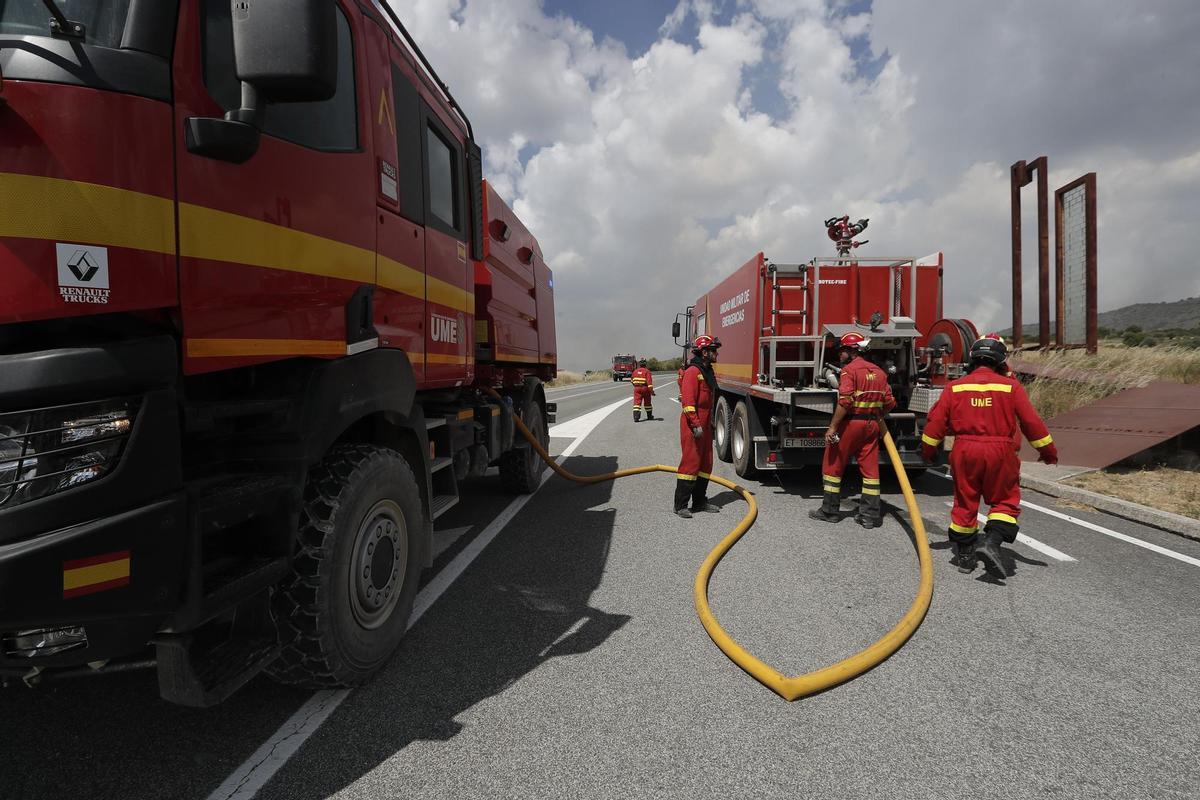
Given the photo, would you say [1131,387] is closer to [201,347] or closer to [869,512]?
[869,512]

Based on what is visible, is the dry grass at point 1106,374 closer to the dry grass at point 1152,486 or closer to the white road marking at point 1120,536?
the dry grass at point 1152,486

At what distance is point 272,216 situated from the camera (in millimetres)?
2129

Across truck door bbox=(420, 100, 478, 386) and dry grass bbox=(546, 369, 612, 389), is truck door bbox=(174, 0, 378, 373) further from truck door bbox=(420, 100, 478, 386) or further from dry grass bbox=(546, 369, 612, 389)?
dry grass bbox=(546, 369, 612, 389)

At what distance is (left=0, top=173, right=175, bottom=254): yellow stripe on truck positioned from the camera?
1.48 m

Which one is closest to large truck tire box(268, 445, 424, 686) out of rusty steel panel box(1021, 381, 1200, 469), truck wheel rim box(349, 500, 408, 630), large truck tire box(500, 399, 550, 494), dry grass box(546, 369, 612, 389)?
truck wheel rim box(349, 500, 408, 630)

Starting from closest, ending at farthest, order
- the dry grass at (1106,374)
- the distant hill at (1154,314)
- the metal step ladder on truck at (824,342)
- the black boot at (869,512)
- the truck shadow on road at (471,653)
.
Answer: the truck shadow on road at (471,653), the black boot at (869,512), the metal step ladder on truck at (824,342), the dry grass at (1106,374), the distant hill at (1154,314)

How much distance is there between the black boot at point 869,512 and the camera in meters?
5.35

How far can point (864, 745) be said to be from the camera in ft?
7.51

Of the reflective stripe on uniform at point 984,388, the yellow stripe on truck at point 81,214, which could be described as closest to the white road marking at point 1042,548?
the reflective stripe on uniform at point 984,388

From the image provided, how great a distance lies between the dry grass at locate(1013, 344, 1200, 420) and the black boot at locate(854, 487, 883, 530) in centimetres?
665

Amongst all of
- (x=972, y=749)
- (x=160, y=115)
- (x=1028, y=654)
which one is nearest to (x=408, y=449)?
(x=160, y=115)

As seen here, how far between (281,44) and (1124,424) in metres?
10.0

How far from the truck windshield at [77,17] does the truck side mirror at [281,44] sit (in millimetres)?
313

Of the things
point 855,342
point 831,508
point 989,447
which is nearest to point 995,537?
point 989,447
